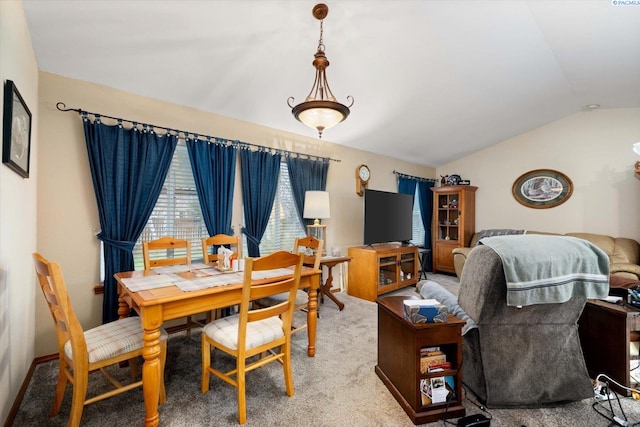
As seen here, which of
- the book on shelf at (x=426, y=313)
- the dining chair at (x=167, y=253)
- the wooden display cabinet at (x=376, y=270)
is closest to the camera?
the book on shelf at (x=426, y=313)

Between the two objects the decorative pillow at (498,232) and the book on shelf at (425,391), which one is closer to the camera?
the book on shelf at (425,391)

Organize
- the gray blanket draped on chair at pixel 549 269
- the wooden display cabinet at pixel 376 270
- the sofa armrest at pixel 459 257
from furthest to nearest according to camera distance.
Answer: the sofa armrest at pixel 459 257 → the wooden display cabinet at pixel 376 270 → the gray blanket draped on chair at pixel 549 269

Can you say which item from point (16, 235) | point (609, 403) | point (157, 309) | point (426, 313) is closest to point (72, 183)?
point (16, 235)

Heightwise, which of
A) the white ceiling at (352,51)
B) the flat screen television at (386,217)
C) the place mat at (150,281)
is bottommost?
the place mat at (150,281)

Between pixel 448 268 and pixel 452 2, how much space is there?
466 centimetres

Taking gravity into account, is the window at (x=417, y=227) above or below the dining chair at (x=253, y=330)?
above

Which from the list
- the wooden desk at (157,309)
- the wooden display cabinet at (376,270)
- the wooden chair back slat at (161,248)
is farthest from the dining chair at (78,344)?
the wooden display cabinet at (376,270)

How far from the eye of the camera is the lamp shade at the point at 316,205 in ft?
11.6

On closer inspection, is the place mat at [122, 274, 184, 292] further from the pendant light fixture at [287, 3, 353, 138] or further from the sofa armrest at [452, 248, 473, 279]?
the sofa armrest at [452, 248, 473, 279]

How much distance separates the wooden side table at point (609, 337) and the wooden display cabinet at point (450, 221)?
3.52 meters

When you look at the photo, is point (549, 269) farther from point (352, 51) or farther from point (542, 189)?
point (542, 189)

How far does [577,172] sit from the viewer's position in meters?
4.71

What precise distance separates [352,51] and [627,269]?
441 cm

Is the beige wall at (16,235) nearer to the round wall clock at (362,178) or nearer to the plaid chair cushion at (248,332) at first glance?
the plaid chair cushion at (248,332)
